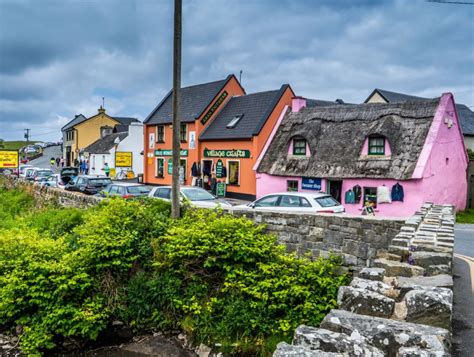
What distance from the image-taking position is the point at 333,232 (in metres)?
10.1

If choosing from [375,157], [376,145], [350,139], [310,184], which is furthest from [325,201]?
[350,139]

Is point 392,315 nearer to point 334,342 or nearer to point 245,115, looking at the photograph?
point 334,342

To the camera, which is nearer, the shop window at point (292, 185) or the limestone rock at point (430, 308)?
the limestone rock at point (430, 308)

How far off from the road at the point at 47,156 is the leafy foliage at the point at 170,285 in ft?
230

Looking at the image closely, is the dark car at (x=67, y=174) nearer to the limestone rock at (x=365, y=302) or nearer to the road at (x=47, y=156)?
the road at (x=47, y=156)

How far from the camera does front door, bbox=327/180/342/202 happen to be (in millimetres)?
23670

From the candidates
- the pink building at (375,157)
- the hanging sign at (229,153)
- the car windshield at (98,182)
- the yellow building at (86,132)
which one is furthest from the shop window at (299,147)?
the yellow building at (86,132)

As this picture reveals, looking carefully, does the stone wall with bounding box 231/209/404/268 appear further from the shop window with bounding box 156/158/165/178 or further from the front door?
the shop window with bounding box 156/158/165/178

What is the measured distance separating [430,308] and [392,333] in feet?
1.97

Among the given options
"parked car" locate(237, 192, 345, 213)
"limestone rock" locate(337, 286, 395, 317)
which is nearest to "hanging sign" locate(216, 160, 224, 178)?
"parked car" locate(237, 192, 345, 213)

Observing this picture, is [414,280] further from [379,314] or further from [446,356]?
[446,356]

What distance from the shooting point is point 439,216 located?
946cm

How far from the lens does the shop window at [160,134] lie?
3622cm

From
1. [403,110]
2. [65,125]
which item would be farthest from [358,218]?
[65,125]
